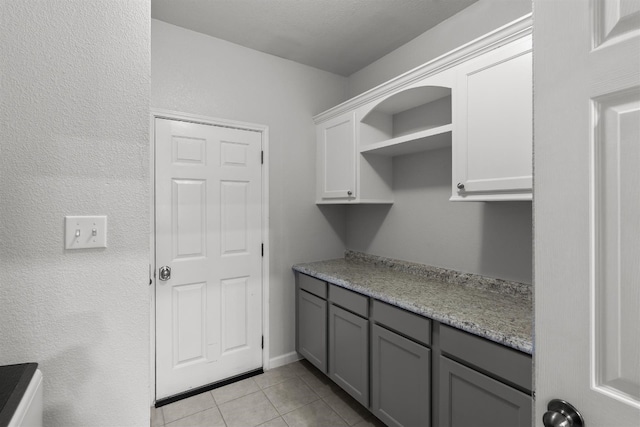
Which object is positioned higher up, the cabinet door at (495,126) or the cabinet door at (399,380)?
the cabinet door at (495,126)

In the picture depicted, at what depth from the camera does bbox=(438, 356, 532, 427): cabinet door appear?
47.9 inches

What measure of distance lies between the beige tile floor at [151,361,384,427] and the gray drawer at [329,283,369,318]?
0.68m

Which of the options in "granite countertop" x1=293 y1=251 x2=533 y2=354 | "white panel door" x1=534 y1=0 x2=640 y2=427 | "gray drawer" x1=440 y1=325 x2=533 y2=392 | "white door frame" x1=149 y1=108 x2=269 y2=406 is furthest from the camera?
"white door frame" x1=149 y1=108 x2=269 y2=406

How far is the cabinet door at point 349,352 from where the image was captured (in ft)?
6.48

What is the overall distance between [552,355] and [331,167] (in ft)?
7.28

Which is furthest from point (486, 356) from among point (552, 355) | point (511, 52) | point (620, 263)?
point (511, 52)

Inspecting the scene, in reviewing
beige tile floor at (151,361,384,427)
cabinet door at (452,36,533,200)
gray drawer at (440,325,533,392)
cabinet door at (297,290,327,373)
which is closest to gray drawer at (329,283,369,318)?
cabinet door at (297,290,327,373)

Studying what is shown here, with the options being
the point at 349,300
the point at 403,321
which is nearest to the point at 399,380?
the point at 403,321

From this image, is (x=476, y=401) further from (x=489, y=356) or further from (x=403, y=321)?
(x=403, y=321)

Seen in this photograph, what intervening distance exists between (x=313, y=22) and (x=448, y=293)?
2.03 m

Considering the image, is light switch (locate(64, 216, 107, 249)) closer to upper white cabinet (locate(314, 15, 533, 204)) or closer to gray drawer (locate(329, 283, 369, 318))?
gray drawer (locate(329, 283, 369, 318))

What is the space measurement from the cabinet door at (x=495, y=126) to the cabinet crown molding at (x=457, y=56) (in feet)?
0.11

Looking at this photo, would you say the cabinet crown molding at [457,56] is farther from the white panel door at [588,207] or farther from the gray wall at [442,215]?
the white panel door at [588,207]

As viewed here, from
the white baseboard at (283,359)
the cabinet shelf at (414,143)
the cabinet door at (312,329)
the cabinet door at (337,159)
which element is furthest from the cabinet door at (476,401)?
the white baseboard at (283,359)
